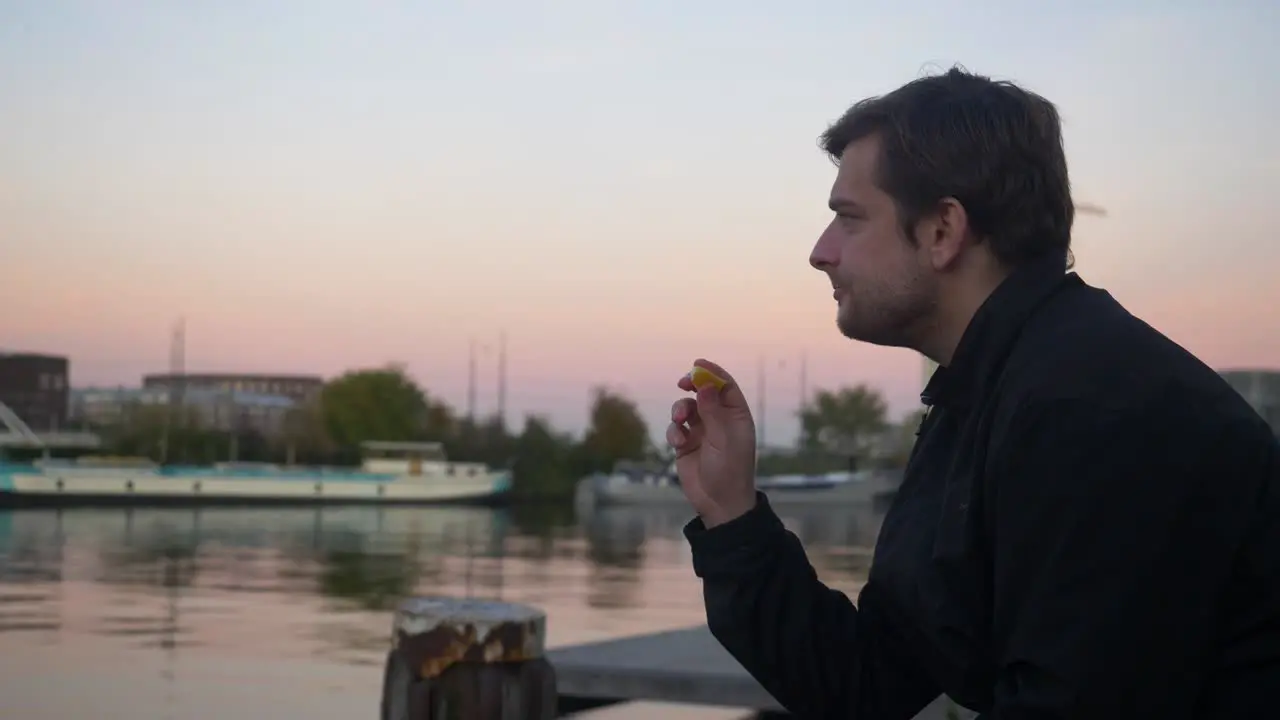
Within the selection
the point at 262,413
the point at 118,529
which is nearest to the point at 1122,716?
the point at 118,529

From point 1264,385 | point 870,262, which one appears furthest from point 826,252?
point 1264,385

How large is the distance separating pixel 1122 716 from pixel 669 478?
79.3 meters

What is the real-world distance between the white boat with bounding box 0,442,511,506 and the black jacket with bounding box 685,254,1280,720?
61.7m

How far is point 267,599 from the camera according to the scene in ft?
62.7

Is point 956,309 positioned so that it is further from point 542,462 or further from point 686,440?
point 542,462

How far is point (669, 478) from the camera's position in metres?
80.6

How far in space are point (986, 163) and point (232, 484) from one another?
210ft

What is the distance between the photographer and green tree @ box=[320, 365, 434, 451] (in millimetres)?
94062

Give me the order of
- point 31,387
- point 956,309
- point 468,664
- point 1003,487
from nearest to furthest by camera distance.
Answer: point 1003,487, point 956,309, point 468,664, point 31,387

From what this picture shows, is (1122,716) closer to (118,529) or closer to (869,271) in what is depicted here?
(869,271)

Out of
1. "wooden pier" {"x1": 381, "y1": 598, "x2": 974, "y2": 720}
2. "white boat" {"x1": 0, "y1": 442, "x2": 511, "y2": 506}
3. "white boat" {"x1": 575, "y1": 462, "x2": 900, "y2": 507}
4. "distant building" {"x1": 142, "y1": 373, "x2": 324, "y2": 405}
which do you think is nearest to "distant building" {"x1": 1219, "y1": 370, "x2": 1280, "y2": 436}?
"wooden pier" {"x1": 381, "y1": 598, "x2": 974, "y2": 720}

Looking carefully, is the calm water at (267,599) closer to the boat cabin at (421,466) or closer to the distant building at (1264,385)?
the distant building at (1264,385)

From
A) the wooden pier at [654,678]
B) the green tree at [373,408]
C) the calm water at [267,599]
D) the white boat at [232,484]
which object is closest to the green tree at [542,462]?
the green tree at [373,408]

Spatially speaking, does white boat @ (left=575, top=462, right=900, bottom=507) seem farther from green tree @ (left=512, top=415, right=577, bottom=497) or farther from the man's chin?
the man's chin
